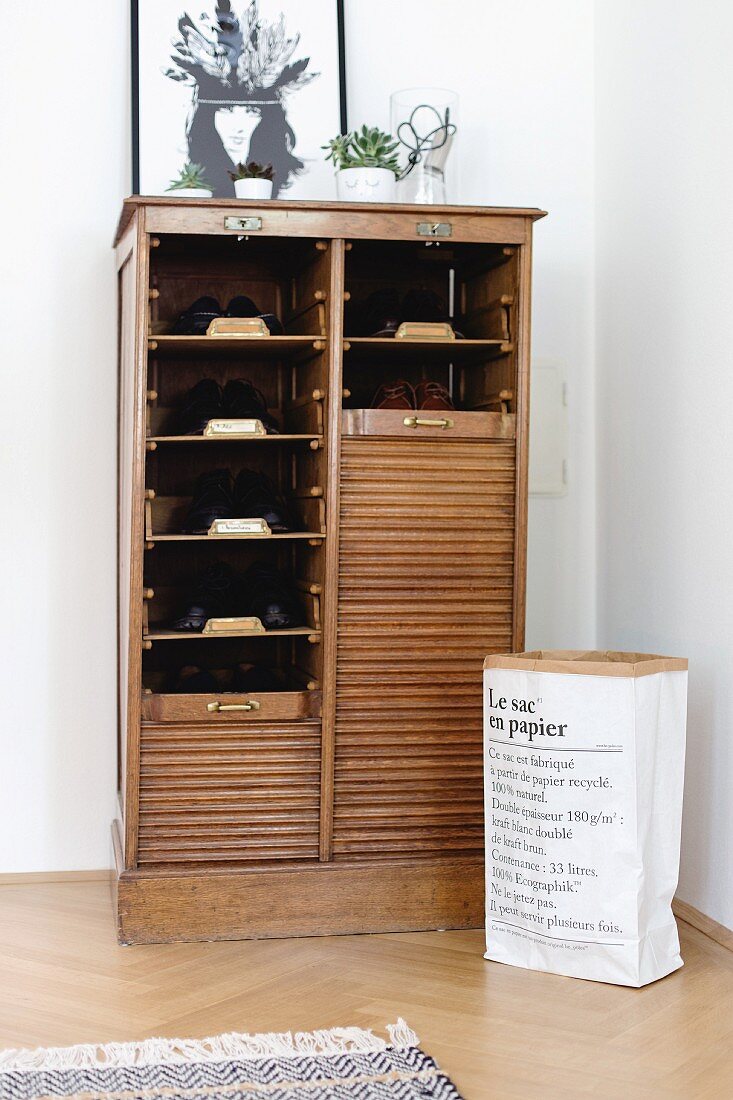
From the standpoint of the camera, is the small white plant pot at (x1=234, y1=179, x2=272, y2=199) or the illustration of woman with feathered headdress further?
the illustration of woman with feathered headdress

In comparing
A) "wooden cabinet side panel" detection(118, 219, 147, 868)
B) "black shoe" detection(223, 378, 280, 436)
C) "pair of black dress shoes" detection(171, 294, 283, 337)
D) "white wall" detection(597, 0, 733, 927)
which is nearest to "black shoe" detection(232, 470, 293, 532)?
"black shoe" detection(223, 378, 280, 436)

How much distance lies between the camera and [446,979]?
2.76m

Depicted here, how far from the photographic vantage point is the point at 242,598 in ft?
10.9

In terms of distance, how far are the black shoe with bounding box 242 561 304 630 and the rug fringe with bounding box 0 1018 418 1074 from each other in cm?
106

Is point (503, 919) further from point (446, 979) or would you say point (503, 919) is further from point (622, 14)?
point (622, 14)

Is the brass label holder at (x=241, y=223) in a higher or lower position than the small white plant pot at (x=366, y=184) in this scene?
lower

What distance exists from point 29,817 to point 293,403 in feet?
4.72

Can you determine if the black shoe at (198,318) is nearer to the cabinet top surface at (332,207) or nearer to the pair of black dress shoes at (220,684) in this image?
the cabinet top surface at (332,207)

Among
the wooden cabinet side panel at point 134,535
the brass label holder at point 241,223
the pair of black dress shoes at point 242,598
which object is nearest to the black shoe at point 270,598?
the pair of black dress shoes at point 242,598

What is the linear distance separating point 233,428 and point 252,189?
635 mm

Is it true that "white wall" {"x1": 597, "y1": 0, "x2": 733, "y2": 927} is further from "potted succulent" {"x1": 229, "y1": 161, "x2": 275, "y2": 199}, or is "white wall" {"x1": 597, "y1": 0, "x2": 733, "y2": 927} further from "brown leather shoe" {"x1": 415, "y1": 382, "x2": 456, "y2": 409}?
"potted succulent" {"x1": 229, "y1": 161, "x2": 275, "y2": 199}

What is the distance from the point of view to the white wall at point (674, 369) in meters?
3.01

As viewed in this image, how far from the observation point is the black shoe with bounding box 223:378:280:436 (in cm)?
320

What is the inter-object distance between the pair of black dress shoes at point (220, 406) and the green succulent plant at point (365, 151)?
65 cm
